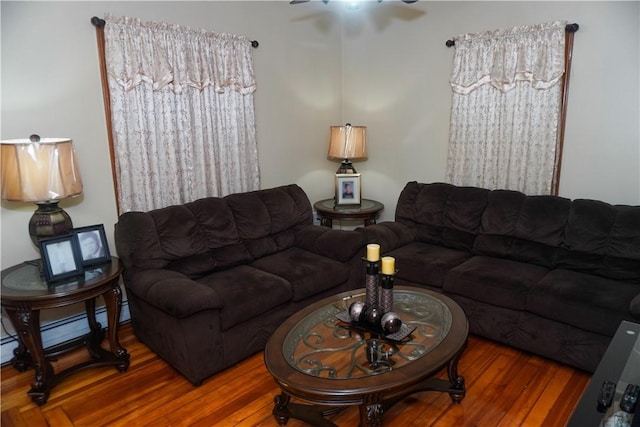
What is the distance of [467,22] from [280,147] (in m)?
2.07

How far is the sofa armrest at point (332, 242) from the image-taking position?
3438mm

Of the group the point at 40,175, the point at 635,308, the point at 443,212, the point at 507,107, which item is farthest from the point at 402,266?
the point at 40,175

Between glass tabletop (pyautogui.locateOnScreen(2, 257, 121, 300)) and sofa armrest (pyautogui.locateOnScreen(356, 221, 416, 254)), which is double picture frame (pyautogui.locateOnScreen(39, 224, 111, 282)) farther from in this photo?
sofa armrest (pyautogui.locateOnScreen(356, 221, 416, 254))

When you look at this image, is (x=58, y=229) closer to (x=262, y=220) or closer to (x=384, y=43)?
(x=262, y=220)

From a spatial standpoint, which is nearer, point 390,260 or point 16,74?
point 390,260

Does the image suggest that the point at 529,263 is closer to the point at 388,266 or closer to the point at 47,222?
the point at 388,266

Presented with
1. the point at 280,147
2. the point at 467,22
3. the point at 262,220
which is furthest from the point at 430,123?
the point at 262,220

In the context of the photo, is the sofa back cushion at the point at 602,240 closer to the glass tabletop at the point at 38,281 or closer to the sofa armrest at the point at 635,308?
the sofa armrest at the point at 635,308

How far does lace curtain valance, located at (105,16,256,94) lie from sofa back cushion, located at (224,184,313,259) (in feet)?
3.16

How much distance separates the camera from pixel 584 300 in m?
2.58

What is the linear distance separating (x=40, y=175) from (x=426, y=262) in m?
2.64

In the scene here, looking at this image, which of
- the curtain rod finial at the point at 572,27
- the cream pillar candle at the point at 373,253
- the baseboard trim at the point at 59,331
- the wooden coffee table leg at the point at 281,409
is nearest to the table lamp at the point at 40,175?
the baseboard trim at the point at 59,331

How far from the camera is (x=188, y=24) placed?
11.1ft

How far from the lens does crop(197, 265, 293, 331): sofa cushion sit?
2.69 metres
